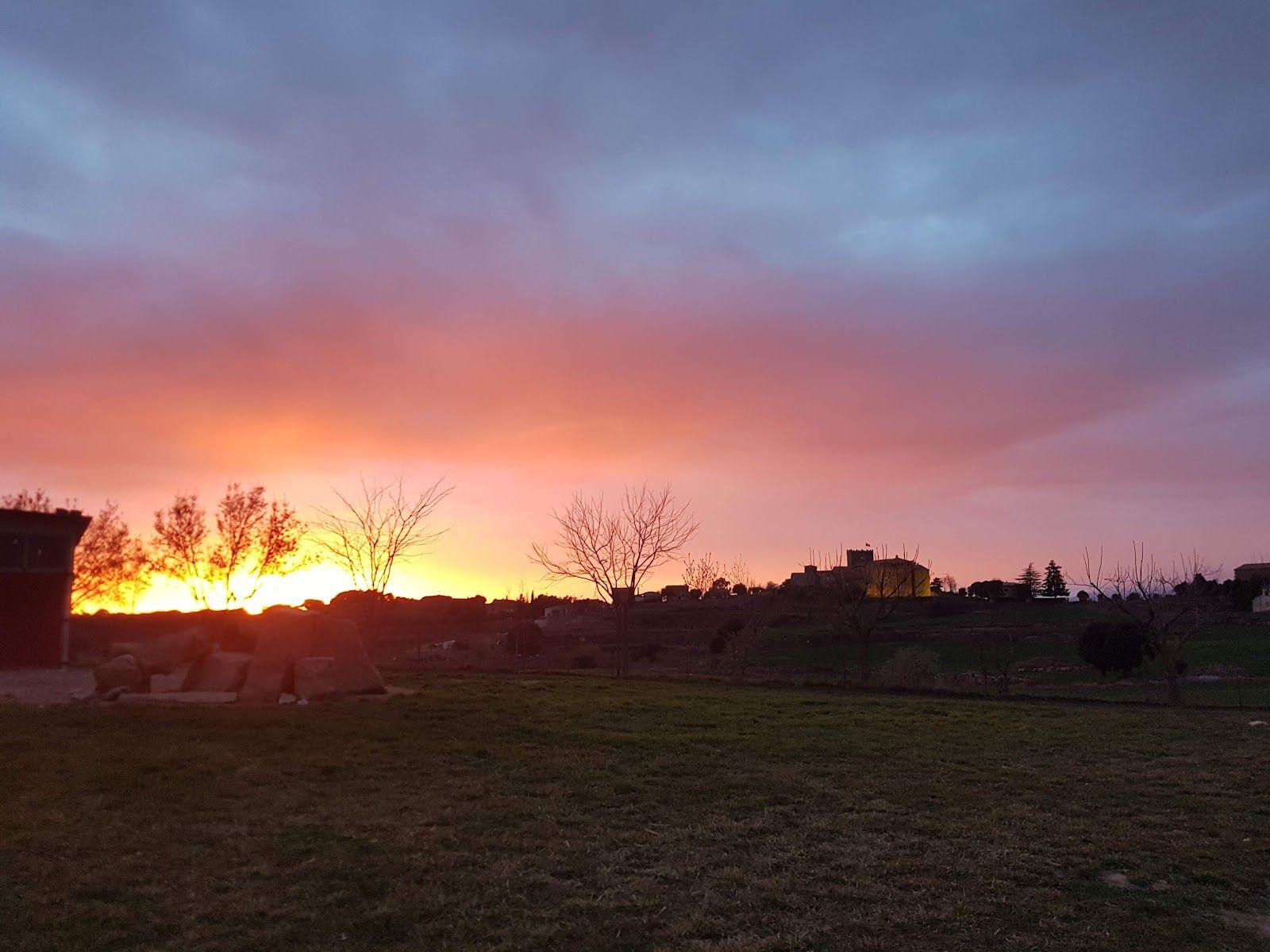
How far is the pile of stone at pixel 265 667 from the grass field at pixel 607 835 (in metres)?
1.87

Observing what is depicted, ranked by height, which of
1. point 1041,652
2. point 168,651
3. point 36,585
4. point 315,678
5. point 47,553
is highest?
point 47,553

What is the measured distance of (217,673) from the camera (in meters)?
14.9

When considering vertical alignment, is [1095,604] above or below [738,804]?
above

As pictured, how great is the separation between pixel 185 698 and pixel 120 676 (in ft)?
5.52

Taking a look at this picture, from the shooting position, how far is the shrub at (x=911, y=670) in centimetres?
2106

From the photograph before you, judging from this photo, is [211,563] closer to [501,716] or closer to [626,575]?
[626,575]

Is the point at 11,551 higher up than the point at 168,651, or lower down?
higher up

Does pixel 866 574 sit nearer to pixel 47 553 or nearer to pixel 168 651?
pixel 168 651

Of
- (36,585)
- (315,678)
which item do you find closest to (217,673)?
(315,678)

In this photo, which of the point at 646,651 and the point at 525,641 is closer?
the point at 525,641

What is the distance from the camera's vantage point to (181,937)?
4805mm

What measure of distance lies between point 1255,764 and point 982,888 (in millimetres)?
6761

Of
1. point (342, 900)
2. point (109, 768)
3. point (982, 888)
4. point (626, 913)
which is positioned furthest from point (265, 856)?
point (982, 888)

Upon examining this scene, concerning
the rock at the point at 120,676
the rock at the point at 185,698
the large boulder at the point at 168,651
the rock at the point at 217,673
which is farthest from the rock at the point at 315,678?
the large boulder at the point at 168,651
